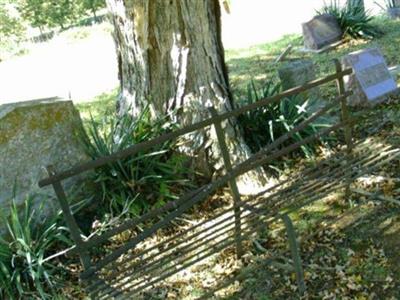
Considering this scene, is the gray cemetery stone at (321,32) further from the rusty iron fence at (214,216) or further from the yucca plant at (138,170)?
the rusty iron fence at (214,216)

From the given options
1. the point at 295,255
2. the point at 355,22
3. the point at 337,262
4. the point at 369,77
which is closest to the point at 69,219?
the point at 295,255

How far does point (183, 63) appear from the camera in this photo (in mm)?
4367

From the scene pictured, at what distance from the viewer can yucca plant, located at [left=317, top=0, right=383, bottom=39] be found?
9.37 meters

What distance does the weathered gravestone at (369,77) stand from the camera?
5.71 m

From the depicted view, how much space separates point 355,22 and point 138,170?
7.04 meters

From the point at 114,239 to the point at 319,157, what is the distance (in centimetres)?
217

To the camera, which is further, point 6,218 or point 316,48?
point 316,48

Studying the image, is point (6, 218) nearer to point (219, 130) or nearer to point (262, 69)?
point (219, 130)

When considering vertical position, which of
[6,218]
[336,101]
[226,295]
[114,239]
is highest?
[336,101]

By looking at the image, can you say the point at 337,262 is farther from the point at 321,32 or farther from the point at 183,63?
the point at 321,32

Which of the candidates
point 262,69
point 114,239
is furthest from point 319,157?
point 262,69

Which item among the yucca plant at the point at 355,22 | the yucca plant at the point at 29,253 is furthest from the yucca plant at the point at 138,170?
the yucca plant at the point at 355,22

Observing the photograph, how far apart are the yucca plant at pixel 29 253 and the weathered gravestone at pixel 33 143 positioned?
0.17 m

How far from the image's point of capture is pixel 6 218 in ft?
12.1
